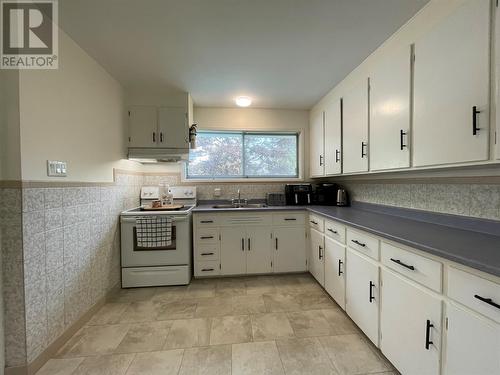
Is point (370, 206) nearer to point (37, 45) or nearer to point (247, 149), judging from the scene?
point (247, 149)

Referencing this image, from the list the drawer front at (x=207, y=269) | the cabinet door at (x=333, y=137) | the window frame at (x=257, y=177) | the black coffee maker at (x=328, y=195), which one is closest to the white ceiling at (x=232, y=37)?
the cabinet door at (x=333, y=137)

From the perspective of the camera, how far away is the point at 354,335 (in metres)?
1.71

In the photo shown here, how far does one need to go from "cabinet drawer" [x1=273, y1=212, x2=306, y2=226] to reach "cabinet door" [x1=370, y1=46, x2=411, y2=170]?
112 cm

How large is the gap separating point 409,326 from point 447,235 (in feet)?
1.91

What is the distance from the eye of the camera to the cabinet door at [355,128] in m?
2.04

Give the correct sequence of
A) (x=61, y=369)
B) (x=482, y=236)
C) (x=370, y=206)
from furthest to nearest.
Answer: (x=370, y=206) → (x=61, y=369) → (x=482, y=236)

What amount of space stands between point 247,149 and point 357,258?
7.43 feet

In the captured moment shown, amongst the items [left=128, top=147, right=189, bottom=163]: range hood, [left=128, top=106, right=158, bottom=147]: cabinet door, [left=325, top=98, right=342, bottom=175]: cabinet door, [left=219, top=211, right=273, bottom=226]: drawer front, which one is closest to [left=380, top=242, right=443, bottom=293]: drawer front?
[left=325, top=98, right=342, bottom=175]: cabinet door

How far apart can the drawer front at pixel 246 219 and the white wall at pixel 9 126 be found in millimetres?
1842

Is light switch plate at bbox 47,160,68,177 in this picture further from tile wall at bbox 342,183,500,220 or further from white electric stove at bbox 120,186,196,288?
tile wall at bbox 342,183,500,220

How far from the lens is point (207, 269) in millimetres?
2719

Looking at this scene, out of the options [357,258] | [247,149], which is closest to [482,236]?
[357,258]

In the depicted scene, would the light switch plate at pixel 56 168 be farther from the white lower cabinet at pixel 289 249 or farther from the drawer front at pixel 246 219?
the white lower cabinet at pixel 289 249

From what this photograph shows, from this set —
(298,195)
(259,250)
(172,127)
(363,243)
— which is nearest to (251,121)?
(172,127)
